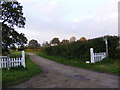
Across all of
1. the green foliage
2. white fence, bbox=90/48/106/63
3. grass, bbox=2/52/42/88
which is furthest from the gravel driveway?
the green foliage

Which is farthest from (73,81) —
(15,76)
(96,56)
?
(96,56)

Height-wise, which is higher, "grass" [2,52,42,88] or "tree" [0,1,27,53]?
"tree" [0,1,27,53]

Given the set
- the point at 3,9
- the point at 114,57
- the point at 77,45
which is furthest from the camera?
the point at 3,9

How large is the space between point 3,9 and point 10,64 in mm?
8909

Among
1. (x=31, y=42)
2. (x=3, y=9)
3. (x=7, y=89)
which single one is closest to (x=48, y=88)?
(x=7, y=89)

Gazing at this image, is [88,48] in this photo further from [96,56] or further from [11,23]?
[11,23]

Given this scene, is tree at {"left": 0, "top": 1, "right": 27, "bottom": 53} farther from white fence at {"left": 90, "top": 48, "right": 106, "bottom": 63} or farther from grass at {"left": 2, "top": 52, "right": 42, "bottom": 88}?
white fence at {"left": 90, "top": 48, "right": 106, "bottom": 63}

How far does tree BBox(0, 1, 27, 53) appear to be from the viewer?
13.4 metres

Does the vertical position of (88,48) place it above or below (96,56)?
above

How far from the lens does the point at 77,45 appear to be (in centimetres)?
1238

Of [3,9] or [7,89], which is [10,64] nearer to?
[7,89]

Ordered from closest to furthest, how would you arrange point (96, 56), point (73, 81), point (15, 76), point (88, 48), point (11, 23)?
point (73, 81) → point (15, 76) → point (96, 56) → point (88, 48) → point (11, 23)

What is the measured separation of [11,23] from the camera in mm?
14547

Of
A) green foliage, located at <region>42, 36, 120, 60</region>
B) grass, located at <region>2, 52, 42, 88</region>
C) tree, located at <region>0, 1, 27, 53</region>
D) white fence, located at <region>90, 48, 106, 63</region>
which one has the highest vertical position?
tree, located at <region>0, 1, 27, 53</region>
